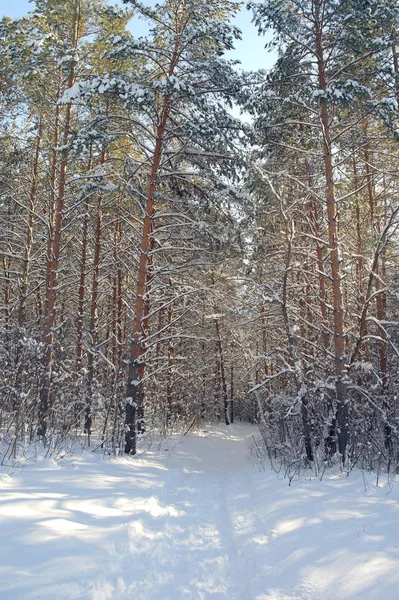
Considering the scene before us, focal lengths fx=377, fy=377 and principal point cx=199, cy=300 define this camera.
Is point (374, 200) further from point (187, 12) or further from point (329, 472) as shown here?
point (329, 472)

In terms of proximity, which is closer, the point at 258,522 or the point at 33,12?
the point at 258,522

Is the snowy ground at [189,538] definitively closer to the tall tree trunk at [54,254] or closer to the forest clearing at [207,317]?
the forest clearing at [207,317]

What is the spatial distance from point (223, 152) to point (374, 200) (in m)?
6.18

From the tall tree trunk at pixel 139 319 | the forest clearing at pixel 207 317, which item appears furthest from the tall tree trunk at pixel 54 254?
the tall tree trunk at pixel 139 319

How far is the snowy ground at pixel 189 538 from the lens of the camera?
3215 mm

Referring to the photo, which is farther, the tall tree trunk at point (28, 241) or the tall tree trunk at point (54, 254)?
the tall tree trunk at point (28, 241)

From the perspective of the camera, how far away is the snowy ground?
10.5 ft

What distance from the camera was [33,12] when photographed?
31.8 ft

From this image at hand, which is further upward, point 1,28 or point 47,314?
point 1,28

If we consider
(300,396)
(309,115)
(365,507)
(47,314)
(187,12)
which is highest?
(187,12)

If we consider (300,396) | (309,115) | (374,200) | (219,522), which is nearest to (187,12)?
(309,115)

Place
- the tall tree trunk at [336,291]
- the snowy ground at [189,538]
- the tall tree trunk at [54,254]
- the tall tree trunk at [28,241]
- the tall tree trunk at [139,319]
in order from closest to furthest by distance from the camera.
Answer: the snowy ground at [189,538] < the tall tree trunk at [336,291] < the tall tree trunk at [139,319] < the tall tree trunk at [54,254] < the tall tree trunk at [28,241]

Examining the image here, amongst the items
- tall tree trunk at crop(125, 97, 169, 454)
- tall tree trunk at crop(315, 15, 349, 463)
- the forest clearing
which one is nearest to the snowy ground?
the forest clearing

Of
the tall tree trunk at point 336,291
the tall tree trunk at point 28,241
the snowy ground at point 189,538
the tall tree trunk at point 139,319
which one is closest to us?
A: the snowy ground at point 189,538
